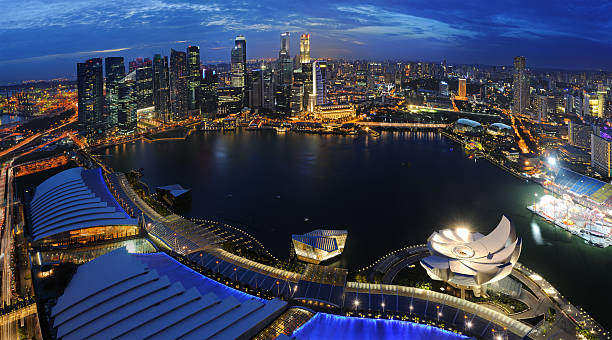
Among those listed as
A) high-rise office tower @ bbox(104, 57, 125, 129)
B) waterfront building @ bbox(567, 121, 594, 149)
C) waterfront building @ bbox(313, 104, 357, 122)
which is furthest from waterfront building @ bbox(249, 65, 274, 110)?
waterfront building @ bbox(567, 121, 594, 149)

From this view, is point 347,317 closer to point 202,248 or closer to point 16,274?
point 202,248

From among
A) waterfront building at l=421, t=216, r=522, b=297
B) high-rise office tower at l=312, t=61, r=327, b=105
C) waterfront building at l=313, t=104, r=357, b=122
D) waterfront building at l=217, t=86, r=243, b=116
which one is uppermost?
high-rise office tower at l=312, t=61, r=327, b=105

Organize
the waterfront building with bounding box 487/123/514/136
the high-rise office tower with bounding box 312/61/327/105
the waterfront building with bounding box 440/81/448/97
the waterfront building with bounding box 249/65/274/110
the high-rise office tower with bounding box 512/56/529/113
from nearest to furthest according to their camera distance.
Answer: the waterfront building with bounding box 487/123/514/136 → the high-rise office tower with bounding box 512/56/529/113 → the high-rise office tower with bounding box 312/61/327/105 → the waterfront building with bounding box 249/65/274/110 → the waterfront building with bounding box 440/81/448/97

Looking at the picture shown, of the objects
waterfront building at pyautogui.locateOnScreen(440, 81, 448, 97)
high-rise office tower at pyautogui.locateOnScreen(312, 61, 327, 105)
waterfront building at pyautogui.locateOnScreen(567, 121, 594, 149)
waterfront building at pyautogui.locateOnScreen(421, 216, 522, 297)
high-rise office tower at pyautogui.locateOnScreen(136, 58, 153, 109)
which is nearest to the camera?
waterfront building at pyautogui.locateOnScreen(421, 216, 522, 297)

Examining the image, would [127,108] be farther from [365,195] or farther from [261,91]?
[365,195]

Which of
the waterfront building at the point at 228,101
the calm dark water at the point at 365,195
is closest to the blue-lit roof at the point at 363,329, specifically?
the calm dark water at the point at 365,195

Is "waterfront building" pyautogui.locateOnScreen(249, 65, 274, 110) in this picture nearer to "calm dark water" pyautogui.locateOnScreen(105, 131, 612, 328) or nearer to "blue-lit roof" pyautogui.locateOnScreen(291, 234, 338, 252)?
"calm dark water" pyautogui.locateOnScreen(105, 131, 612, 328)

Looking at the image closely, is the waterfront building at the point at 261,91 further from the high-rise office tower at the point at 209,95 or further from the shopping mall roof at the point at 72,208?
the shopping mall roof at the point at 72,208
